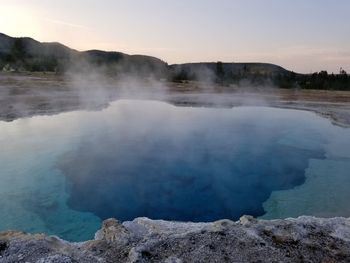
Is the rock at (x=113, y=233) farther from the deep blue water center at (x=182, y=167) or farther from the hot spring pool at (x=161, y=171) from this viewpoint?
the deep blue water center at (x=182, y=167)

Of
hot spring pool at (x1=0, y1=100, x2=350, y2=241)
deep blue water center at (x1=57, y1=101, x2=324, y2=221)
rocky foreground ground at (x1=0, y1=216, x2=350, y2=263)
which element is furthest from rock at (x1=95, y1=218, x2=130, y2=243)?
deep blue water center at (x1=57, y1=101, x2=324, y2=221)

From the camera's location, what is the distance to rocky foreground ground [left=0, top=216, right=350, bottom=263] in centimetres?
404

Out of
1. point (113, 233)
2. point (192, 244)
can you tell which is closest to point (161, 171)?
point (113, 233)

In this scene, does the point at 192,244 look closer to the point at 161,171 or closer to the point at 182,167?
the point at 161,171

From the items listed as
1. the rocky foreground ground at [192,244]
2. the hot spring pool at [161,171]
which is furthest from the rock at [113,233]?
the hot spring pool at [161,171]

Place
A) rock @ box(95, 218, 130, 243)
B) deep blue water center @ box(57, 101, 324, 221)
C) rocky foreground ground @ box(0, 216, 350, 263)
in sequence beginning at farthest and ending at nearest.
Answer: deep blue water center @ box(57, 101, 324, 221)
rock @ box(95, 218, 130, 243)
rocky foreground ground @ box(0, 216, 350, 263)

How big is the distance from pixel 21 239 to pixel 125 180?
13.3ft

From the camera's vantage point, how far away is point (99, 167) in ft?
30.2

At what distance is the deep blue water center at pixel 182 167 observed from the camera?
7.28m

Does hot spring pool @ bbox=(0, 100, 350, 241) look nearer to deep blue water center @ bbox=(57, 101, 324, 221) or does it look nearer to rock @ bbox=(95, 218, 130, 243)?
deep blue water center @ bbox=(57, 101, 324, 221)

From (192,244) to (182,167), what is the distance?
5049mm

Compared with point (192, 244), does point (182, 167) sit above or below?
below

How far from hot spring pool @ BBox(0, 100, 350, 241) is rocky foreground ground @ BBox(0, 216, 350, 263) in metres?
1.79

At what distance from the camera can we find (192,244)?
169 inches
